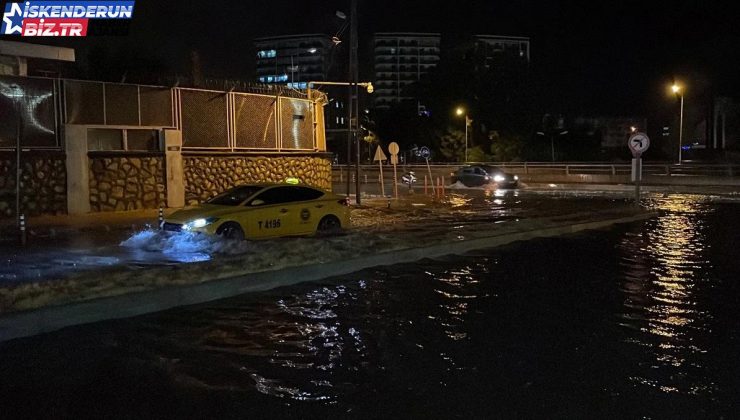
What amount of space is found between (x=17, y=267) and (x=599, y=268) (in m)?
9.60

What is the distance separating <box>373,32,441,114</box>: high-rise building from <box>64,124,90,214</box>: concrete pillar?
511 ft

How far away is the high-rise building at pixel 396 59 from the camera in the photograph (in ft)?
575

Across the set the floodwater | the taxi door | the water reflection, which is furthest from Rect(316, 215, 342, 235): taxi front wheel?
the water reflection

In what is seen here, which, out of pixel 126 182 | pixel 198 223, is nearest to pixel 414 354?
pixel 198 223

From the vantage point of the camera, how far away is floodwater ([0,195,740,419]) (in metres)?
5.66

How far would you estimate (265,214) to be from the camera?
1542 centimetres

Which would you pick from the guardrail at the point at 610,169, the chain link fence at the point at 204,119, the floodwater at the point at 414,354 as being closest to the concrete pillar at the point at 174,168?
the chain link fence at the point at 204,119

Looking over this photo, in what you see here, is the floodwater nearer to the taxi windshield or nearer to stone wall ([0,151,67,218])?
the taxi windshield

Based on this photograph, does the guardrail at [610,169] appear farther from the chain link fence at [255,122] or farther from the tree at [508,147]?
the chain link fence at [255,122]

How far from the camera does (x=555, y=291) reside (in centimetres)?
1042

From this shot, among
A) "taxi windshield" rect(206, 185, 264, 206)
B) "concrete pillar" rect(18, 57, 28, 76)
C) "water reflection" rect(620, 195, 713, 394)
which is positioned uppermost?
"concrete pillar" rect(18, 57, 28, 76)

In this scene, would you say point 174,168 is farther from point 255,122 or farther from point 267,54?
point 267,54

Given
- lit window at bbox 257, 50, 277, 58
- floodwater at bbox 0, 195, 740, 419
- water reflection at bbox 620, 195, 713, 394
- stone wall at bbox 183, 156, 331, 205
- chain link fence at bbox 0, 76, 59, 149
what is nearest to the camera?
floodwater at bbox 0, 195, 740, 419

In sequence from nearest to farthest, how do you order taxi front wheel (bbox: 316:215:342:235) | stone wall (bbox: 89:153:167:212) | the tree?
1. taxi front wheel (bbox: 316:215:342:235)
2. stone wall (bbox: 89:153:167:212)
3. the tree
